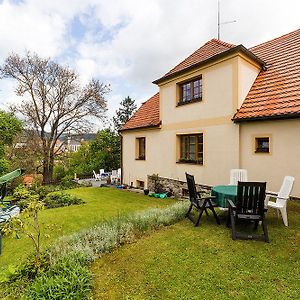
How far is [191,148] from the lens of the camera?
11.2m

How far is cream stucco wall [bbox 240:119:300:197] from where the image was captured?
730cm

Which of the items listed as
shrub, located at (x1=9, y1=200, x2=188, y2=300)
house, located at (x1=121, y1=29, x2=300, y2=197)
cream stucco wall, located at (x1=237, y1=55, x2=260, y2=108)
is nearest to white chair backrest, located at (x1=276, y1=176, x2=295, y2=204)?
house, located at (x1=121, y1=29, x2=300, y2=197)

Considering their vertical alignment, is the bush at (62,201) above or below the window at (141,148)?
below

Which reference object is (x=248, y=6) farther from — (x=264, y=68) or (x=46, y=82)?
(x=46, y=82)

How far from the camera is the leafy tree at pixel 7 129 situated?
1830 centimetres

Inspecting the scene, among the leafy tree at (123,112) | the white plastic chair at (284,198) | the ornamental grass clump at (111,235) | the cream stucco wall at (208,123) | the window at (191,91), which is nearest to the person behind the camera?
the ornamental grass clump at (111,235)

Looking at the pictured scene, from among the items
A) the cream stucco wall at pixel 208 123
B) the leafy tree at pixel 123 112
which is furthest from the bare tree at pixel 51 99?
the leafy tree at pixel 123 112

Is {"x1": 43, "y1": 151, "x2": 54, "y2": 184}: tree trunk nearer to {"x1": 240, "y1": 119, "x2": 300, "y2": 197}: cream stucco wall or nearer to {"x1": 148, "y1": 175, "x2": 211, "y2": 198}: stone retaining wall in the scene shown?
{"x1": 148, "y1": 175, "x2": 211, "y2": 198}: stone retaining wall

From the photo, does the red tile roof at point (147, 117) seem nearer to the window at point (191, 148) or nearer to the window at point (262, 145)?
the window at point (191, 148)

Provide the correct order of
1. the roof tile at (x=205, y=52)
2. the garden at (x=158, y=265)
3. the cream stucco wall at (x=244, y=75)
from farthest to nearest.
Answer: the roof tile at (x=205, y=52) → the cream stucco wall at (x=244, y=75) → the garden at (x=158, y=265)

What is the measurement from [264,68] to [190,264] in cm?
949

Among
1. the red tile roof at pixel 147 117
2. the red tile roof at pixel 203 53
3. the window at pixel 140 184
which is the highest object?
the red tile roof at pixel 203 53

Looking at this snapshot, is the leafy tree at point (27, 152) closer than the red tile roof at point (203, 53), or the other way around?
the red tile roof at point (203, 53)

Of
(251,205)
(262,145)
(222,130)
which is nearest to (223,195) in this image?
(251,205)
